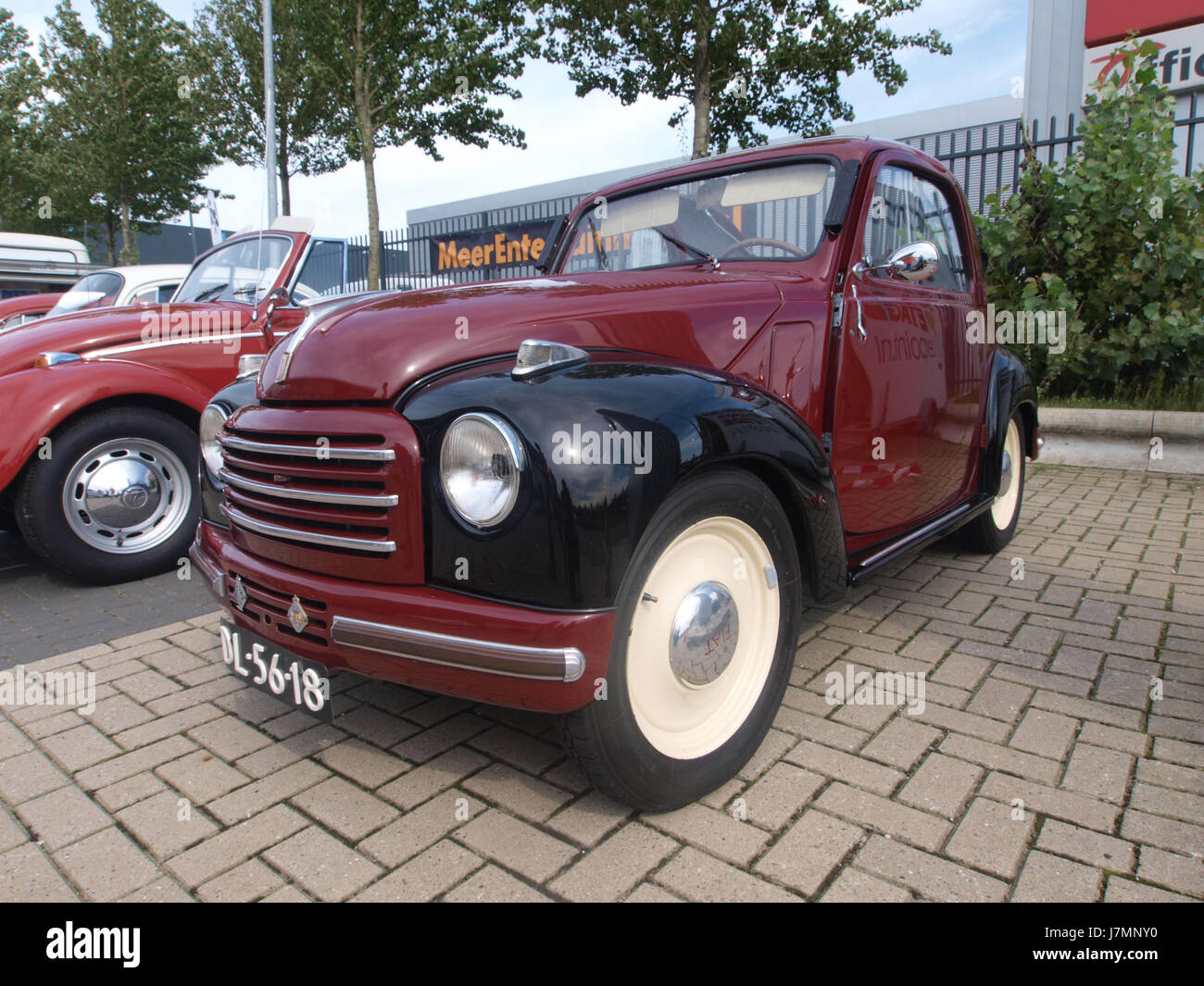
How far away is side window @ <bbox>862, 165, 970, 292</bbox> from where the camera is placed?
2.95 metres

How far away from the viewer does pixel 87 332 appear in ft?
13.6

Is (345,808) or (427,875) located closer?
(427,875)

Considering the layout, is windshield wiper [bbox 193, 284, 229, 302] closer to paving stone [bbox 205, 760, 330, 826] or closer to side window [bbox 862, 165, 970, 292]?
paving stone [bbox 205, 760, 330, 826]

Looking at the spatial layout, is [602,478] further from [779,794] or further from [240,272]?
[240,272]

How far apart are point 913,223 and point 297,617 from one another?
2.81m

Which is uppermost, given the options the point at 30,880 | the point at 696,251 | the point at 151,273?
the point at 151,273

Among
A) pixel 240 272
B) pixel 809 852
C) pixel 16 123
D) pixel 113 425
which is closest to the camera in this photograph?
pixel 809 852

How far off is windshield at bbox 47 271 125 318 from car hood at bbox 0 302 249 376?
6.56 ft

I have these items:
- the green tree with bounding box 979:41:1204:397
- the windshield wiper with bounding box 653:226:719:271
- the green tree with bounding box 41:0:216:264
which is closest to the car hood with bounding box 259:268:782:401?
the windshield wiper with bounding box 653:226:719:271

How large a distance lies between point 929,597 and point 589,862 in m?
2.40

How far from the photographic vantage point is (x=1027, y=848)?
6.14 ft

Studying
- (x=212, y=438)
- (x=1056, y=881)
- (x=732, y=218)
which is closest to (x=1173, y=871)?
(x=1056, y=881)

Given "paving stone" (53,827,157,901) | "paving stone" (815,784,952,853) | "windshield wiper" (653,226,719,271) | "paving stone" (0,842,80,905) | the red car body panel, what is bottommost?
"paving stone" (0,842,80,905)
